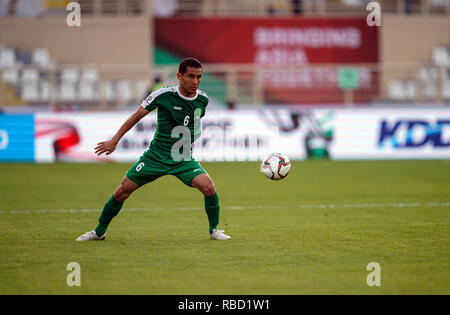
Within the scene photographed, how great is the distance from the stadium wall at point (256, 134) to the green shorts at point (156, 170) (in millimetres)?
11646

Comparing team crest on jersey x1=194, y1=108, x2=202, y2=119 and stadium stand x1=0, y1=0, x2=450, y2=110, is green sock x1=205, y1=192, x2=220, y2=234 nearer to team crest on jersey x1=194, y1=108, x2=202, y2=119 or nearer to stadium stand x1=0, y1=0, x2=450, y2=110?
team crest on jersey x1=194, y1=108, x2=202, y2=119

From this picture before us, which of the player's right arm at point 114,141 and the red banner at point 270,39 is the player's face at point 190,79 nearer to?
the player's right arm at point 114,141

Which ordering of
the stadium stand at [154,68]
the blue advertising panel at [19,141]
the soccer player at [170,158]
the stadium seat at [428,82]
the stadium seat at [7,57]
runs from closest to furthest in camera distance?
the soccer player at [170,158], the blue advertising panel at [19,141], the stadium stand at [154,68], the stadium seat at [428,82], the stadium seat at [7,57]

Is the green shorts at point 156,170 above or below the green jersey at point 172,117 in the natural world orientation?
below

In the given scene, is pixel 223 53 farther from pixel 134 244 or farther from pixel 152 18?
pixel 134 244

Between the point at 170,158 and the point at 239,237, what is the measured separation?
1.22 meters

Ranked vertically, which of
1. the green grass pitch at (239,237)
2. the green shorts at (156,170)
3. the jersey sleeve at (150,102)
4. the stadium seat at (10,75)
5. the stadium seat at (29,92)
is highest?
the stadium seat at (10,75)

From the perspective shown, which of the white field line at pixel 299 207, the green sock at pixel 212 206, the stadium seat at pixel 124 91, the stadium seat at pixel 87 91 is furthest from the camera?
the stadium seat at pixel 87 91

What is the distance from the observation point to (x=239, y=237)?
337 inches

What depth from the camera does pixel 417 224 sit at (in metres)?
9.48

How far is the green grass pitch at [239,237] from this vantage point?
614cm

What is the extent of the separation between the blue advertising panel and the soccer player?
12.4 meters

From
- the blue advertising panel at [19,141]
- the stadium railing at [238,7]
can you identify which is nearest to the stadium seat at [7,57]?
the stadium railing at [238,7]

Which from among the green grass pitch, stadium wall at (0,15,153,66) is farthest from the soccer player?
stadium wall at (0,15,153,66)
